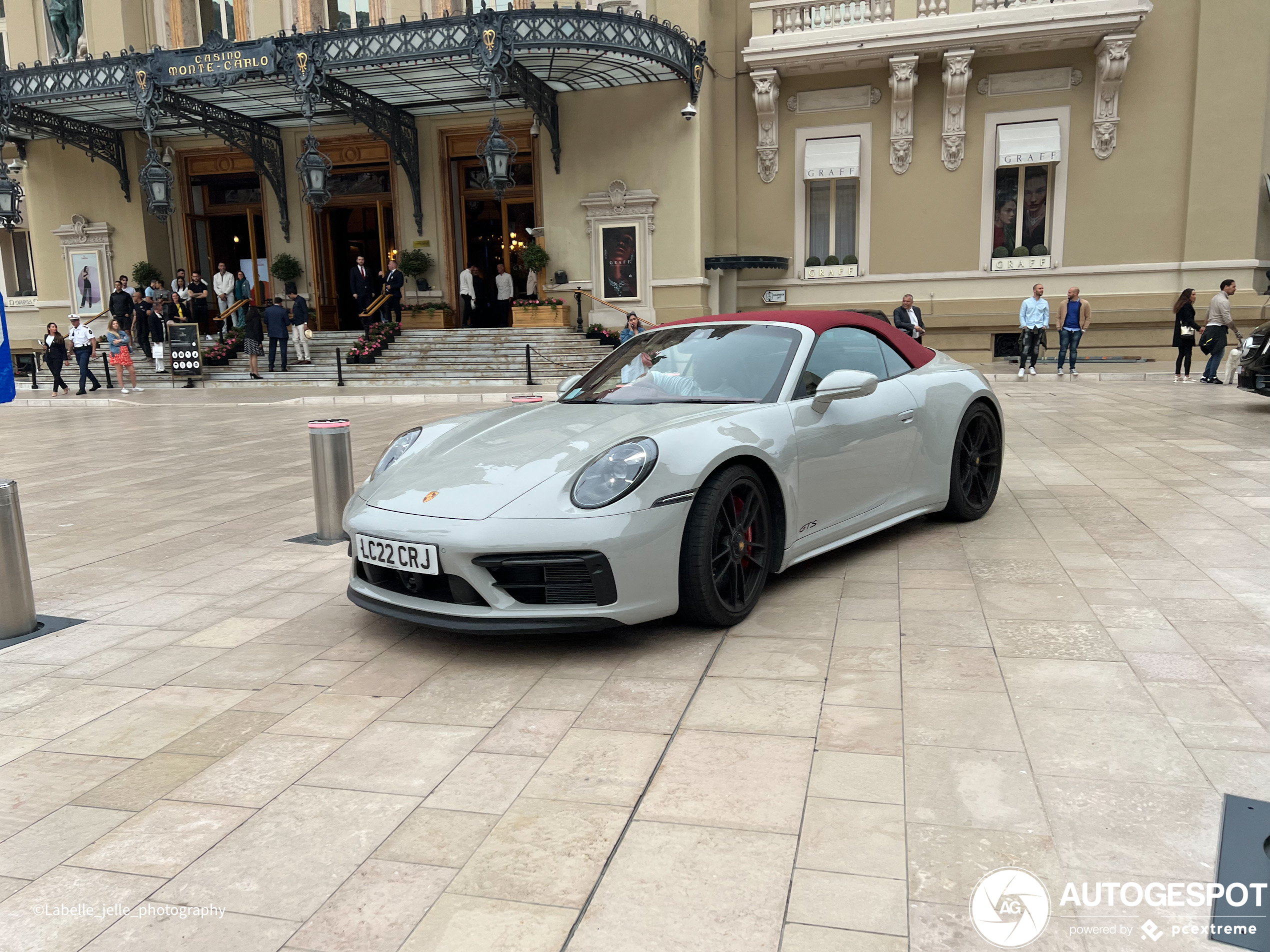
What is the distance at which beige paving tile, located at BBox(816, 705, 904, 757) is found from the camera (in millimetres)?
2893

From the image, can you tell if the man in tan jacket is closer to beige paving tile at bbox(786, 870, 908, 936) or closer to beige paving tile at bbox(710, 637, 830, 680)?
beige paving tile at bbox(710, 637, 830, 680)

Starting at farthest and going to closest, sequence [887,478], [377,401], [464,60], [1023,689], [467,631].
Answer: [464,60] → [377,401] → [887,478] → [467,631] → [1023,689]

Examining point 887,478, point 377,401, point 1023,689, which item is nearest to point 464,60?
point 377,401

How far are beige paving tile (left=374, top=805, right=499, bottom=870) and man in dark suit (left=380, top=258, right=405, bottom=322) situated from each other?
68.3 feet

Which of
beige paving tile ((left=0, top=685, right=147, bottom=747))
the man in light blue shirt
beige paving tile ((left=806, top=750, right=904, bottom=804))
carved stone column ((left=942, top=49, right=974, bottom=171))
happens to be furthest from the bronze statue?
beige paving tile ((left=806, top=750, right=904, bottom=804))

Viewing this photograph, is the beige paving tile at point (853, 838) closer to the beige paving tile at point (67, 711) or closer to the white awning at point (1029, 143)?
the beige paving tile at point (67, 711)

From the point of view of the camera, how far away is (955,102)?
20422mm

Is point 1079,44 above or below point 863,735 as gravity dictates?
above

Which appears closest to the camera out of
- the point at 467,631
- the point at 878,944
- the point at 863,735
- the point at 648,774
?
the point at 878,944

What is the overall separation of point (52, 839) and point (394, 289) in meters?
20.8

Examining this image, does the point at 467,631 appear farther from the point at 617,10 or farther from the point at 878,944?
the point at 617,10

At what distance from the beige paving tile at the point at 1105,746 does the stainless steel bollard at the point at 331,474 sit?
4.29m

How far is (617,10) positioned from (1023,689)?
20.3m

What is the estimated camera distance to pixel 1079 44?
775 inches
